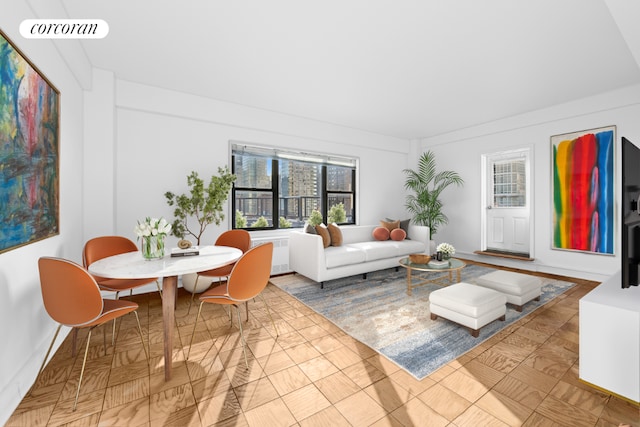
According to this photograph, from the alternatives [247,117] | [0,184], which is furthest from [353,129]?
[0,184]

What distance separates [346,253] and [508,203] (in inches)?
145

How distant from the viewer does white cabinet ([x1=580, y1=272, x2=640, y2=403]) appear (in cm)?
158

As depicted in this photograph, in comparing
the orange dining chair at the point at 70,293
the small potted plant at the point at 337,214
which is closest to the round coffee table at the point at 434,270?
the small potted plant at the point at 337,214

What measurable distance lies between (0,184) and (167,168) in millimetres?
2380

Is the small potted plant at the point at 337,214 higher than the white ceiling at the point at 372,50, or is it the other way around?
the white ceiling at the point at 372,50

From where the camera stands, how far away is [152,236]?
2287mm

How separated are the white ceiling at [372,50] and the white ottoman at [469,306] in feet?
7.79

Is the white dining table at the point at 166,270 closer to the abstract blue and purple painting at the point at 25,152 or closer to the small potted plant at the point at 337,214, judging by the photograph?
the abstract blue and purple painting at the point at 25,152

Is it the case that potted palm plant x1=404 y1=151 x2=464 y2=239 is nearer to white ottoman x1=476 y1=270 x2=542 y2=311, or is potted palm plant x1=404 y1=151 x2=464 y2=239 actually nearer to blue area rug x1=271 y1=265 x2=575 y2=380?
blue area rug x1=271 y1=265 x2=575 y2=380

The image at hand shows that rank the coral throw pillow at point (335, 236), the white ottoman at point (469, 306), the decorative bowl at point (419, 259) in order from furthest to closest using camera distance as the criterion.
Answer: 1. the coral throw pillow at point (335, 236)
2. the decorative bowl at point (419, 259)
3. the white ottoman at point (469, 306)

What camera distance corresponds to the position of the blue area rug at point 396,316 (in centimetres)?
221

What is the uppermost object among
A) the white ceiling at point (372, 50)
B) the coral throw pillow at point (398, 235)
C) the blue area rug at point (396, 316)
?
the white ceiling at point (372, 50)

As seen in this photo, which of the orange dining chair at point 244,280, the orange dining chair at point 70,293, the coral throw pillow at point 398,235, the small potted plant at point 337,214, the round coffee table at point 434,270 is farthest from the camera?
the small potted plant at point 337,214

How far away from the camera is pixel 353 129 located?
568cm
